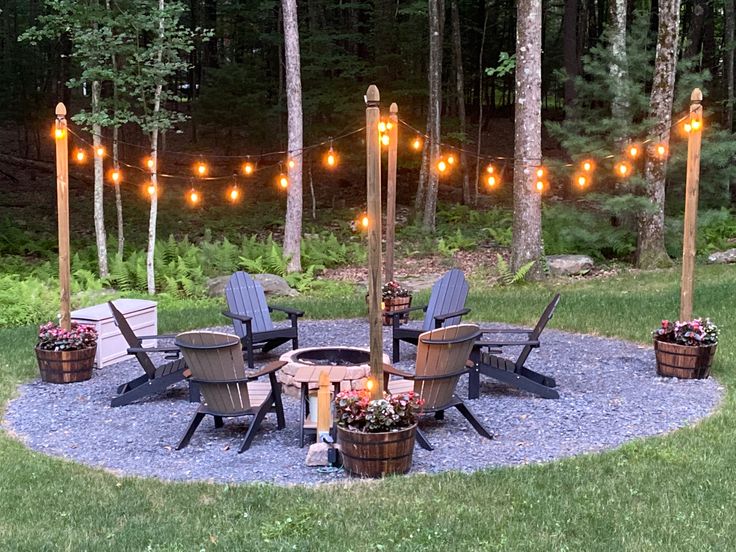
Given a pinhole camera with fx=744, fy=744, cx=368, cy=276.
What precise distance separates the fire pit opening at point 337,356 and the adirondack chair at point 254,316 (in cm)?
112

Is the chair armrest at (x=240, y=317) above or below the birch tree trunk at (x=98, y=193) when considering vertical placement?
below

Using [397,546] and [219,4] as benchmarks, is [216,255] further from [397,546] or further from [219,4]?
[219,4]

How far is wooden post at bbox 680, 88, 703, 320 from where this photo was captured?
617cm

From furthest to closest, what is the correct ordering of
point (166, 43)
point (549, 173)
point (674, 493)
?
point (549, 173) → point (166, 43) → point (674, 493)

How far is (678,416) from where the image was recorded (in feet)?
17.1

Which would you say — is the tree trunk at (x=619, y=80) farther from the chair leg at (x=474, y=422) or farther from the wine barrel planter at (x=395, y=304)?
the chair leg at (x=474, y=422)

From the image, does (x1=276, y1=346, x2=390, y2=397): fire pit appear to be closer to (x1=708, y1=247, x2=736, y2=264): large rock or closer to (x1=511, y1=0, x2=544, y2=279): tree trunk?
(x1=511, y1=0, x2=544, y2=279): tree trunk

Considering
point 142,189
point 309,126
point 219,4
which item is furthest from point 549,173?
point 219,4

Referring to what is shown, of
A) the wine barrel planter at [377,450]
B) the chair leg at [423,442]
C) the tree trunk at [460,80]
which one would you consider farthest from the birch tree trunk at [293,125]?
the wine barrel planter at [377,450]

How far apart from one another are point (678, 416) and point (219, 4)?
24.9 metres

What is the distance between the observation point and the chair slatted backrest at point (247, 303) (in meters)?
7.38

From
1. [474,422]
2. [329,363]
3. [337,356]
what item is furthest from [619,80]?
[474,422]

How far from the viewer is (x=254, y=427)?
4.84 meters

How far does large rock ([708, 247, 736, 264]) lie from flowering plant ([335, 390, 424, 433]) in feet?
31.5
